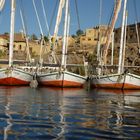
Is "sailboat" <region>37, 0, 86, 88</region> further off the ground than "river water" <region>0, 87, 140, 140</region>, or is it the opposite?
"sailboat" <region>37, 0, 86, 88</region>

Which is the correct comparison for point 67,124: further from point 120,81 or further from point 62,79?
point 120,81

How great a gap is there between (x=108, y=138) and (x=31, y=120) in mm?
4386

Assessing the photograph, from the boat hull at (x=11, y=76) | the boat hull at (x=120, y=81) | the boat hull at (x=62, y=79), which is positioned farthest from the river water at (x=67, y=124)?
the boat hull at (x=11, y=76)

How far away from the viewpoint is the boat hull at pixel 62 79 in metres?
46.7

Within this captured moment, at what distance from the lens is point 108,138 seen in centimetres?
1407

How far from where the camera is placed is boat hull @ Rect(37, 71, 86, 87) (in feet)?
153

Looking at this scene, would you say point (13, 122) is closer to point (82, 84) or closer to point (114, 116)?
point (114, 116)

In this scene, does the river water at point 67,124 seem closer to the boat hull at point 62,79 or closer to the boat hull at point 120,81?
the boat hull at point 120,81

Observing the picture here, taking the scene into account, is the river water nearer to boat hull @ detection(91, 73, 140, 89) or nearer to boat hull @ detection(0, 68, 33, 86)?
boat hull @ detection(91, 73, 140, 89)

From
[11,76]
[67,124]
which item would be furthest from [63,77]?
[67,124]

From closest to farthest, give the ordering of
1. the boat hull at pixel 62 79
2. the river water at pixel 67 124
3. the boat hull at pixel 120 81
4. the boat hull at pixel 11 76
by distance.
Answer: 1. the river water at pixel 67 124
2. the boat hull at pixel 120 81
3. the boat hull at pixel 62 79
4. the boat hull at pixel 11 76

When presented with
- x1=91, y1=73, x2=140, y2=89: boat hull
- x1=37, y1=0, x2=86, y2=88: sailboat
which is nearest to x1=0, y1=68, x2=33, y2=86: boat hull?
x1=37, y1=0, x2=86, y2=88: sailboat

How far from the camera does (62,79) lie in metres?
46.7

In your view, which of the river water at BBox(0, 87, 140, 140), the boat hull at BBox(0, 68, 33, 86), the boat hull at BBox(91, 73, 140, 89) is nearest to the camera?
the river water at BBox(0, 87, 140, 140)
